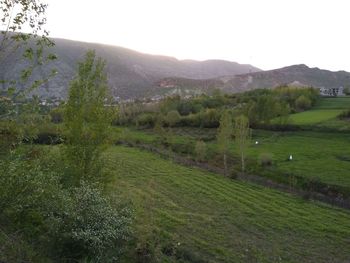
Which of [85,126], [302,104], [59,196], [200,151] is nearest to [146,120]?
A: [302,104]

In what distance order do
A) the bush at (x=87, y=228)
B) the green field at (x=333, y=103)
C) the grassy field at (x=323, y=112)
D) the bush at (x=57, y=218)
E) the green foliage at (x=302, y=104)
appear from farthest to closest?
the green foliage at (x=302, y=104)
the green field at (x=333, y=103)
the grassy field at (x=323, y=112)
the bush at (x=87, y=228)
the bush at (x=57, y=218)

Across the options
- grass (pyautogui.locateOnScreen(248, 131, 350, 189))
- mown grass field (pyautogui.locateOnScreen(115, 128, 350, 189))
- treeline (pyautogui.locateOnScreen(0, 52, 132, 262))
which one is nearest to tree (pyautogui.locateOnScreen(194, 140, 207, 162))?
mown grass field (pyautogui.locateOnScreen(115, 128, 350, 189))

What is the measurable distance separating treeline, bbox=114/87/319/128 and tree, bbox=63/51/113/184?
3026 inches

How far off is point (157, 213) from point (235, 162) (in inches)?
1753

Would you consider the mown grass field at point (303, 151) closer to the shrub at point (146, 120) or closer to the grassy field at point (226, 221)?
the grassy field at point (226, 221)

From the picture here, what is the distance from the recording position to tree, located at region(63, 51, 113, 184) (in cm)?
2070

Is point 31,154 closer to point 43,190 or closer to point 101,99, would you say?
point 43,190

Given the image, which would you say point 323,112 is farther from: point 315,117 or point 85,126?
point 85,126

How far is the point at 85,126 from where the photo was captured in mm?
21078

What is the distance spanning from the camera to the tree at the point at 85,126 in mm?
20703

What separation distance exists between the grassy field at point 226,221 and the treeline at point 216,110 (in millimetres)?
51325

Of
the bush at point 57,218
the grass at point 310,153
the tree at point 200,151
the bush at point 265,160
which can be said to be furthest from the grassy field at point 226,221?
the tree at point 200,151

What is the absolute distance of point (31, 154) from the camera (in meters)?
14.9

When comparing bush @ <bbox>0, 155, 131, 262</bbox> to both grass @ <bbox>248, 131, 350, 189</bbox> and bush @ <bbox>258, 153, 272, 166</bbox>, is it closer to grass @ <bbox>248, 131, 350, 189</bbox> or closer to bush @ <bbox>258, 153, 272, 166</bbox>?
grass @ <bbox>248, 131, 350, 189</bbox>
